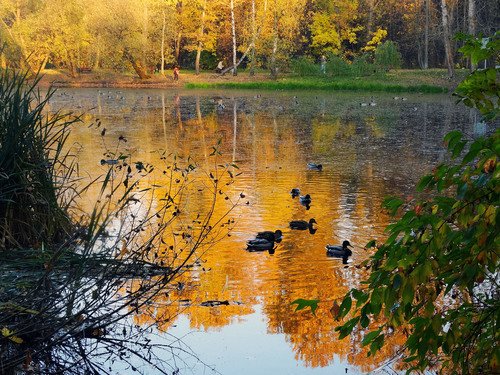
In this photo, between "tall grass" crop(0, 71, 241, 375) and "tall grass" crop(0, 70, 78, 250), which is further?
"tall grass" crop(0, 70, 78, 250)

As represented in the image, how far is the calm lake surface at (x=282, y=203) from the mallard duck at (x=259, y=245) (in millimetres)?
94

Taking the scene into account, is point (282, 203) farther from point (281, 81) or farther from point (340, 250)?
point (281, 81)

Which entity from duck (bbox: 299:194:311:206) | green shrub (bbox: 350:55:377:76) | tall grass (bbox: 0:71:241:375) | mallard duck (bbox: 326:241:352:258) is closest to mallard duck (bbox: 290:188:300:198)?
duck (bbox: 299:194:311:206)

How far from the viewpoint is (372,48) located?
47531mm

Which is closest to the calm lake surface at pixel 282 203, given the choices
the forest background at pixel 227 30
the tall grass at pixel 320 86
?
the tall grass at pixel 320 86

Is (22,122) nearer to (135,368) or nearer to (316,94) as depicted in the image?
(135,368)

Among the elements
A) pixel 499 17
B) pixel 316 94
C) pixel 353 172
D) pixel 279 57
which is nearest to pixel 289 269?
pixel 353 172

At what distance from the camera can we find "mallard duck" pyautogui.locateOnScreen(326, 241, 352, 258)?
8180 mm

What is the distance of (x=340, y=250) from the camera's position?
8211mm

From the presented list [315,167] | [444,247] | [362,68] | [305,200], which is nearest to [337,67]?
[362,68]

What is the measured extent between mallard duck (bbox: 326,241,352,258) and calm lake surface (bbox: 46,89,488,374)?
116mm

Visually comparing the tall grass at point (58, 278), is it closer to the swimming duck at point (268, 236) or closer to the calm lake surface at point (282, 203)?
the calm lake surface at point (282, 203)

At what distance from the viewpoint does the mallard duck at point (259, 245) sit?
843 cm

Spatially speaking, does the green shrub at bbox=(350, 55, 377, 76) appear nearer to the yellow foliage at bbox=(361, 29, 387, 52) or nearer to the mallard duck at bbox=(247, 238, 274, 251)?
the yellow foliage at bbox=(361, 29, 387, 52)
